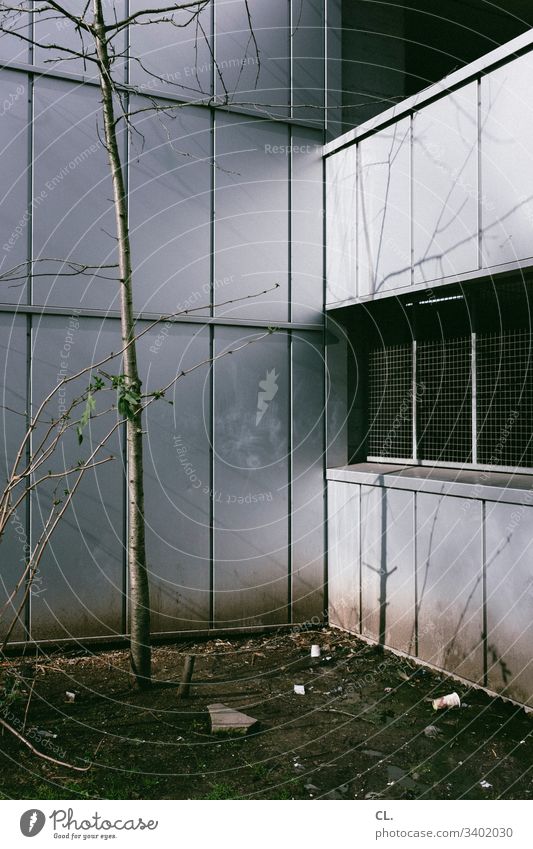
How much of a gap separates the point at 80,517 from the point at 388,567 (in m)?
3.14

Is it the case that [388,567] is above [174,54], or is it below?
below

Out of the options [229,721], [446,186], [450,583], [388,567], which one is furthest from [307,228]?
[229,721]

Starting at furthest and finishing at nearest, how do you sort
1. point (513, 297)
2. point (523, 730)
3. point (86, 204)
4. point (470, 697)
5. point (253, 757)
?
point (86, 204), point (513, 297), point (470, 697), point (523, 730), point (253, 757)

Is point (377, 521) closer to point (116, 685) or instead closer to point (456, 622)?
point (456, 622)

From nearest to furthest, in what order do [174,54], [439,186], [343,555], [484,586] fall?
1. [484,586]
2. [439,186]
3. [174,54]
4. [343,555]

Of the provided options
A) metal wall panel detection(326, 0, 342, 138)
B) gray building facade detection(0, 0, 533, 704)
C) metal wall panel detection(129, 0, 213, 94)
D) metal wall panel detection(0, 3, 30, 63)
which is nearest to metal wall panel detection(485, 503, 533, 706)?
gray building facade detection(0, 0, 533, 704)

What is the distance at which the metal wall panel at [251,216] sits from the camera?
306 inches

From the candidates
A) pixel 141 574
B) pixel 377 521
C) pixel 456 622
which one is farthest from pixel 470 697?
pixel 141 574

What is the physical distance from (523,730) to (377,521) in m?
2.55

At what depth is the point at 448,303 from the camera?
23.5 ft

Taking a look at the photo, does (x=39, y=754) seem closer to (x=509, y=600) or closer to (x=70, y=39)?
(x=509, y=600)

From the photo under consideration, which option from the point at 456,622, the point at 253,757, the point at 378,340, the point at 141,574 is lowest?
the point at 253,757

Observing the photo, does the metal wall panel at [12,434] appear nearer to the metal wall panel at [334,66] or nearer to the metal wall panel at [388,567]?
the metal wall panel at [388,567]

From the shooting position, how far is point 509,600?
5805mm
